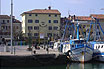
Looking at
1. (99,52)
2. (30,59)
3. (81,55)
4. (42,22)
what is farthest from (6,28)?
(30,59)

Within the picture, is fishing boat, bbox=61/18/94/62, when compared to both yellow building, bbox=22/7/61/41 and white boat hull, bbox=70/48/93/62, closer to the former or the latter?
white boat hull, bbox=70/48/93/62

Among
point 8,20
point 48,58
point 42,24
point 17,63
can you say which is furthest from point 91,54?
point 8,20

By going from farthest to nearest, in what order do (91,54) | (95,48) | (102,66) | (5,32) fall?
(5,32) → (95,48) → (91,54) → (102,66)

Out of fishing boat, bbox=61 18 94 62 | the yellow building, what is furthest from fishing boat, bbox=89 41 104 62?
the yellow building

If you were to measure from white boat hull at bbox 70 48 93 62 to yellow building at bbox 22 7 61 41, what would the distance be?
149ft

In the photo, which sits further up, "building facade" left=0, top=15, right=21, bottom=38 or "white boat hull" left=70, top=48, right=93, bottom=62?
"building facade" left=0, top=15, right=21, bottom=38

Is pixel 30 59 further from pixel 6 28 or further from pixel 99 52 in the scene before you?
pixel 6 28

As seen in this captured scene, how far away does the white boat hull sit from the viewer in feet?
155

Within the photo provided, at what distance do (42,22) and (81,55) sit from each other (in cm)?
4978

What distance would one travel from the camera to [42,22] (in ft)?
313

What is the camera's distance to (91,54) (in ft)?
158

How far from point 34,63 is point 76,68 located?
296 inches

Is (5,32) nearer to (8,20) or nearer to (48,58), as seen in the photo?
(8,20)

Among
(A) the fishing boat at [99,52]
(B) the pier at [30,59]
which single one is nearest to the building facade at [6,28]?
(A) the fishing boat at [99,52]
